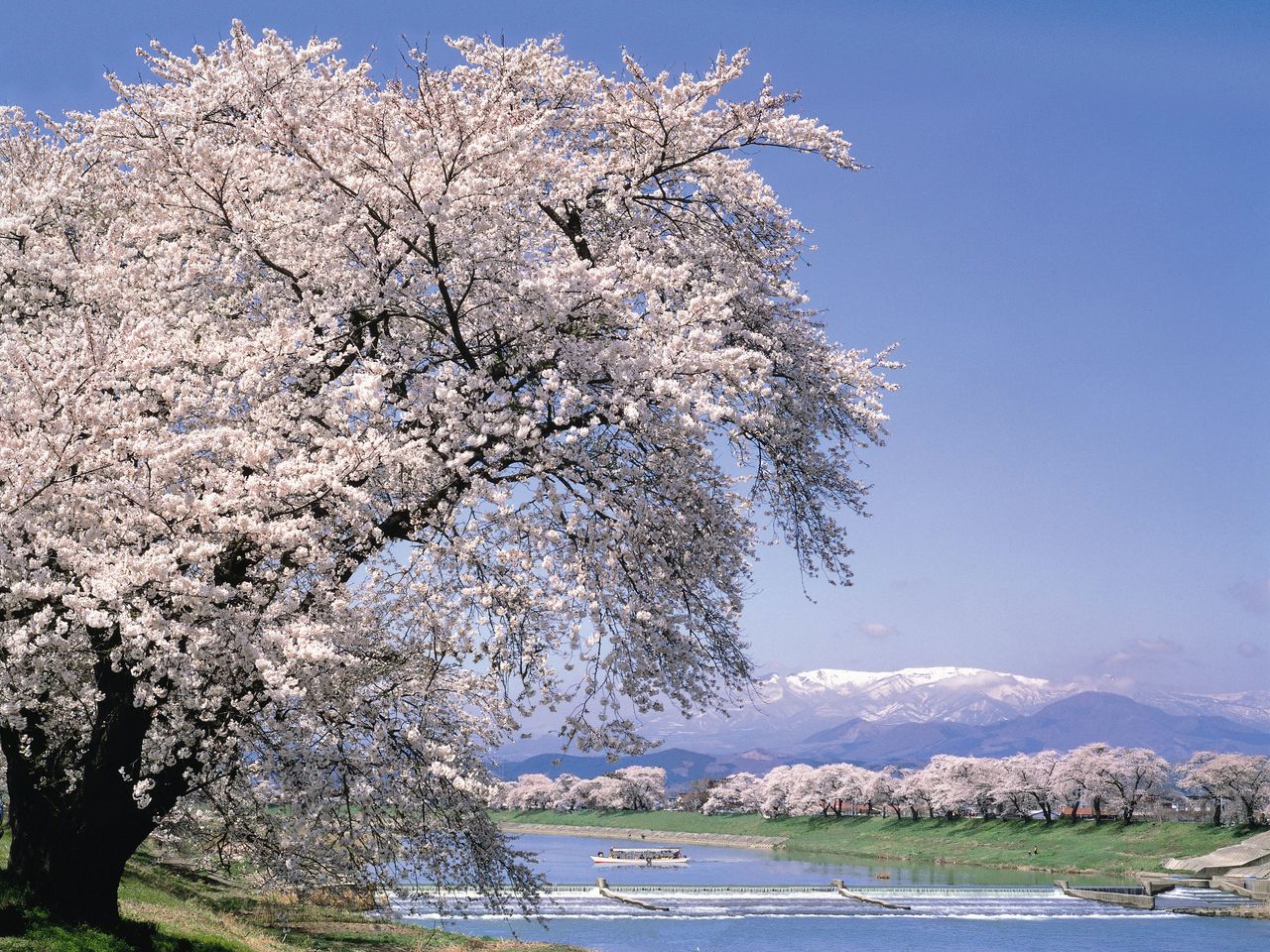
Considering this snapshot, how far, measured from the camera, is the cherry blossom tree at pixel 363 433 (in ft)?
35.4

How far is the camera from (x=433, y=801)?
14758 millimetres

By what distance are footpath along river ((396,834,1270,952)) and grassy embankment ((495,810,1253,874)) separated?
14075 mm

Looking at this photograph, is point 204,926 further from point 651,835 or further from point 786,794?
point 786,794

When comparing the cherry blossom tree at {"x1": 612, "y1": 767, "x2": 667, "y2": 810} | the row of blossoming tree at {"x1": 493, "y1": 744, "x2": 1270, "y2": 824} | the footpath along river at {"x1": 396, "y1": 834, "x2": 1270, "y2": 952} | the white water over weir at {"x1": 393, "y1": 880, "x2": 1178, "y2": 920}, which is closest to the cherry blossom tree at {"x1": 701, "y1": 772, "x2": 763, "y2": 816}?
the row of blossoming tree at {"x1": 493, "y1": 744, "x2": 1270, "y2": 824}

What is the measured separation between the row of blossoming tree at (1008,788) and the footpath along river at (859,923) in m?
26.9

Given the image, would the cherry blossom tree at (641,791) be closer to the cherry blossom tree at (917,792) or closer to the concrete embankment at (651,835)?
the concrete embankment at (651,835)

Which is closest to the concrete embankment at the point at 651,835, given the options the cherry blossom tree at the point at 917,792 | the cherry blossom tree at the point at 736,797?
the cherry blossom tree at the point at 736,797

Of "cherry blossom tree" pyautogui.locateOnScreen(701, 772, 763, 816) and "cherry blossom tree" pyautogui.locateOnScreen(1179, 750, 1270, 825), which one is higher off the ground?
"cherry blossom tree" pyautogui.locateOnScreen(1179, 750, 1270, 825)

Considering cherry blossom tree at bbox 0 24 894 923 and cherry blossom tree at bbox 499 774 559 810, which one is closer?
cherry blossom tree at bbox 0 24 894 923

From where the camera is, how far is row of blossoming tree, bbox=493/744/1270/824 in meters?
85.7

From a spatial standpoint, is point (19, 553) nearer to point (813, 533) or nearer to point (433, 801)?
point (433, 801)

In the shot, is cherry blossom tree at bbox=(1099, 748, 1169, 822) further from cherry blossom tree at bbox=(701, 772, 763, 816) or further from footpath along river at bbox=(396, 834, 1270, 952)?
cherry blossom tree at bbox=(701, 772, 763, 816)

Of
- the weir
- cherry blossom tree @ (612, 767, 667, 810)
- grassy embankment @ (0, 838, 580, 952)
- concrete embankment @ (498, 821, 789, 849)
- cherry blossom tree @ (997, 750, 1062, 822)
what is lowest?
concrete embankment @ (498, 821, 789, 849)

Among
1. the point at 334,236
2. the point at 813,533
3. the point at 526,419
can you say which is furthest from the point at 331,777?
the point at 813,533
